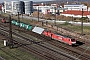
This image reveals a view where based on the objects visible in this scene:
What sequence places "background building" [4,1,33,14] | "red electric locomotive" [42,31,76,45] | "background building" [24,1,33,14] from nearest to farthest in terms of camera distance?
"red electric locomotive" [42,31,76,45] < "background building" [4,1,33,14] < "background building" [24,1,33,14]

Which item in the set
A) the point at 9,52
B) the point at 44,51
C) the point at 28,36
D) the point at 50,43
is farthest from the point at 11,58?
the point at 28,36

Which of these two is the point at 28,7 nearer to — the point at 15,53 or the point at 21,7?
the point at 21,7

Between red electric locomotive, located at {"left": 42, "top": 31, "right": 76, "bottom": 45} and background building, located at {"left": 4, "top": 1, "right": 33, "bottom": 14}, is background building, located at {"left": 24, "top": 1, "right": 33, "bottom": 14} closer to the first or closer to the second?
background building, located at {"left": 4, "top": 1, "right": 33, "bottom": 14}

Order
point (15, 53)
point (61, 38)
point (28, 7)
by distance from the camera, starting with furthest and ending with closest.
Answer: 1. point (28, 7)
2. point (61, 38)
3. point (15, 53)

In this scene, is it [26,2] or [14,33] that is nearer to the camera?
[14,33]

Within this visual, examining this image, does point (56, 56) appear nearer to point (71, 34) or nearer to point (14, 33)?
point (71, 34)

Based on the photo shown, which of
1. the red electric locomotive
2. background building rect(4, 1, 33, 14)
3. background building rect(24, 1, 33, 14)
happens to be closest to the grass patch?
the red electric locomotive

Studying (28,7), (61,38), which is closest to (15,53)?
(61,38)

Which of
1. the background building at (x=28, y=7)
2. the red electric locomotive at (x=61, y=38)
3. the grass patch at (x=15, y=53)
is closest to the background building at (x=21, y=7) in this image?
the background building at (x=28, y=7)

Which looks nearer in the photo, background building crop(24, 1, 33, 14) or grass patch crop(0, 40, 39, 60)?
grass patch crop(0, 40, 39, 60)

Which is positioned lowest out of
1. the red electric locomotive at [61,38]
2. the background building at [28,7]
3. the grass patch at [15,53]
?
the grass patch at [15,53]

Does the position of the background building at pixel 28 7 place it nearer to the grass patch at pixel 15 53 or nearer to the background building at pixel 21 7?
the background building at pixel 21 7

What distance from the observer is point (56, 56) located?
121ft

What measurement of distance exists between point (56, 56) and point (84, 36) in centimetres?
1724
